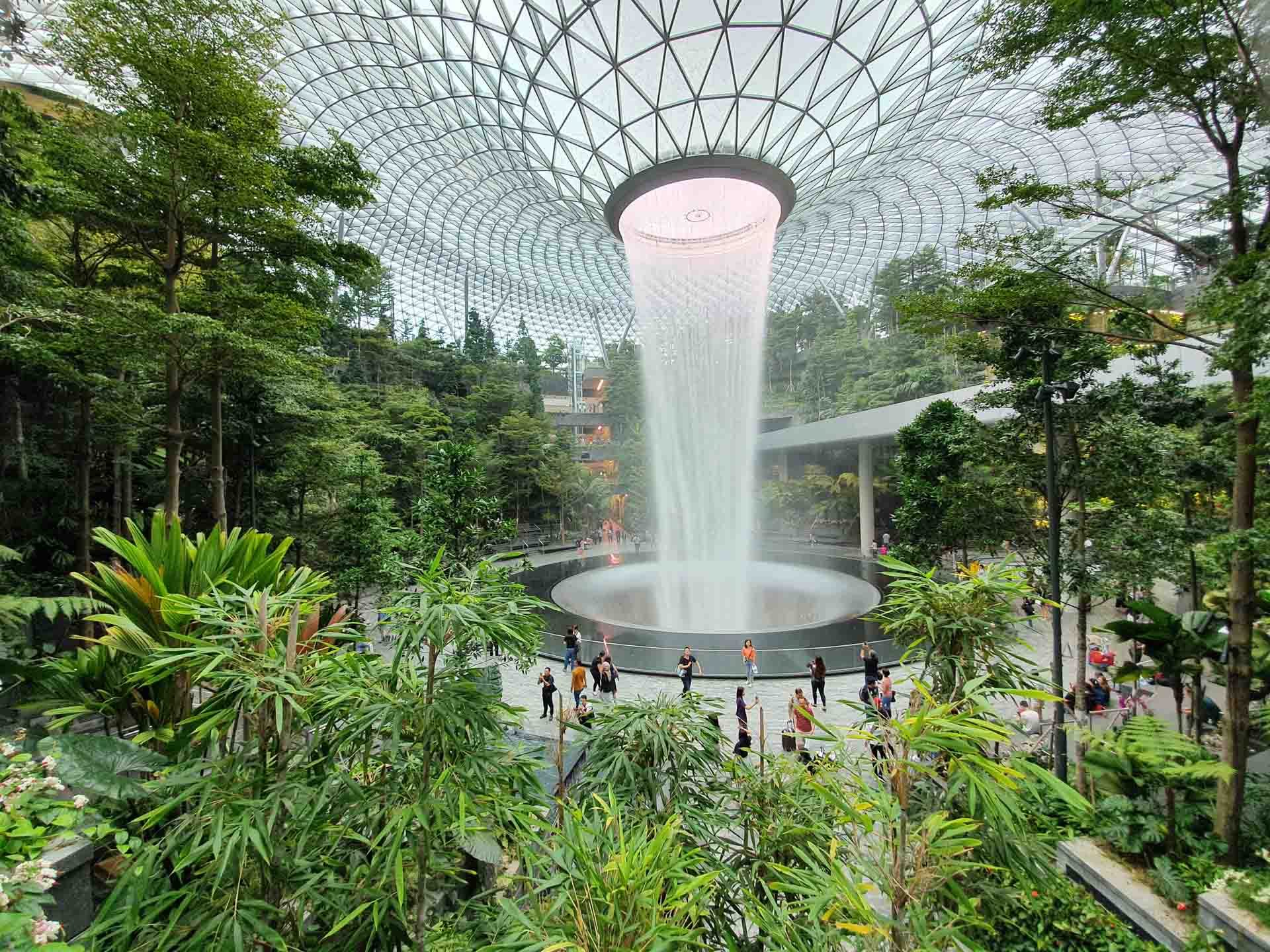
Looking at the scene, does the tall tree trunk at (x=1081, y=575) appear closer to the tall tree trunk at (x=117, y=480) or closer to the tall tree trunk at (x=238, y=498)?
the tall tree trunk at (x=238, y=498)

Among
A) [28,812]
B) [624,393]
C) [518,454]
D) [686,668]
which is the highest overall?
[624,393]

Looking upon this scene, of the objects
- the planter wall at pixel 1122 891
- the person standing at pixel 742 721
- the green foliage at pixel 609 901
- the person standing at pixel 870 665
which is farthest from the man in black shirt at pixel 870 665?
the green foliage at pixel 609 901

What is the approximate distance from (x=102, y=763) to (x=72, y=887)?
942 millimetres

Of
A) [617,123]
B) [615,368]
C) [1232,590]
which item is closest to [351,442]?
[617,123]

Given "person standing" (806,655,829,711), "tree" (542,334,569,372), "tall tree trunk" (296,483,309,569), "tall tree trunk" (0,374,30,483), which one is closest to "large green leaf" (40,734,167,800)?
"person standing" (806,655,829,711)

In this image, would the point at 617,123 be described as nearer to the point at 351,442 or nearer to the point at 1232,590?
the point at 351,442

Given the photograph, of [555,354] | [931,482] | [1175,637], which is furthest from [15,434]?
[555,354]

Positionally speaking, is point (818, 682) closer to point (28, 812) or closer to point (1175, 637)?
point (1175, 637)

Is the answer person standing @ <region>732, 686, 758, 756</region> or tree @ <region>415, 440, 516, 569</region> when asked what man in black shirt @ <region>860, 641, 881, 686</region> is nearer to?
person standing @ <region>732, 686, 758, 756</region>

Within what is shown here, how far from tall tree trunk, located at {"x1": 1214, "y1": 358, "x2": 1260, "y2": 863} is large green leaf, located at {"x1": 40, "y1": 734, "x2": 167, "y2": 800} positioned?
27.9 ft

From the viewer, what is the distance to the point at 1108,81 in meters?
5.09

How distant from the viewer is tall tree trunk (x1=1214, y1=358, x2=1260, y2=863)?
4.83m

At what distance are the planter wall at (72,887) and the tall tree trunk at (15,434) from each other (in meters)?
14.8

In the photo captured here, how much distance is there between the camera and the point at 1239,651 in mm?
4926
